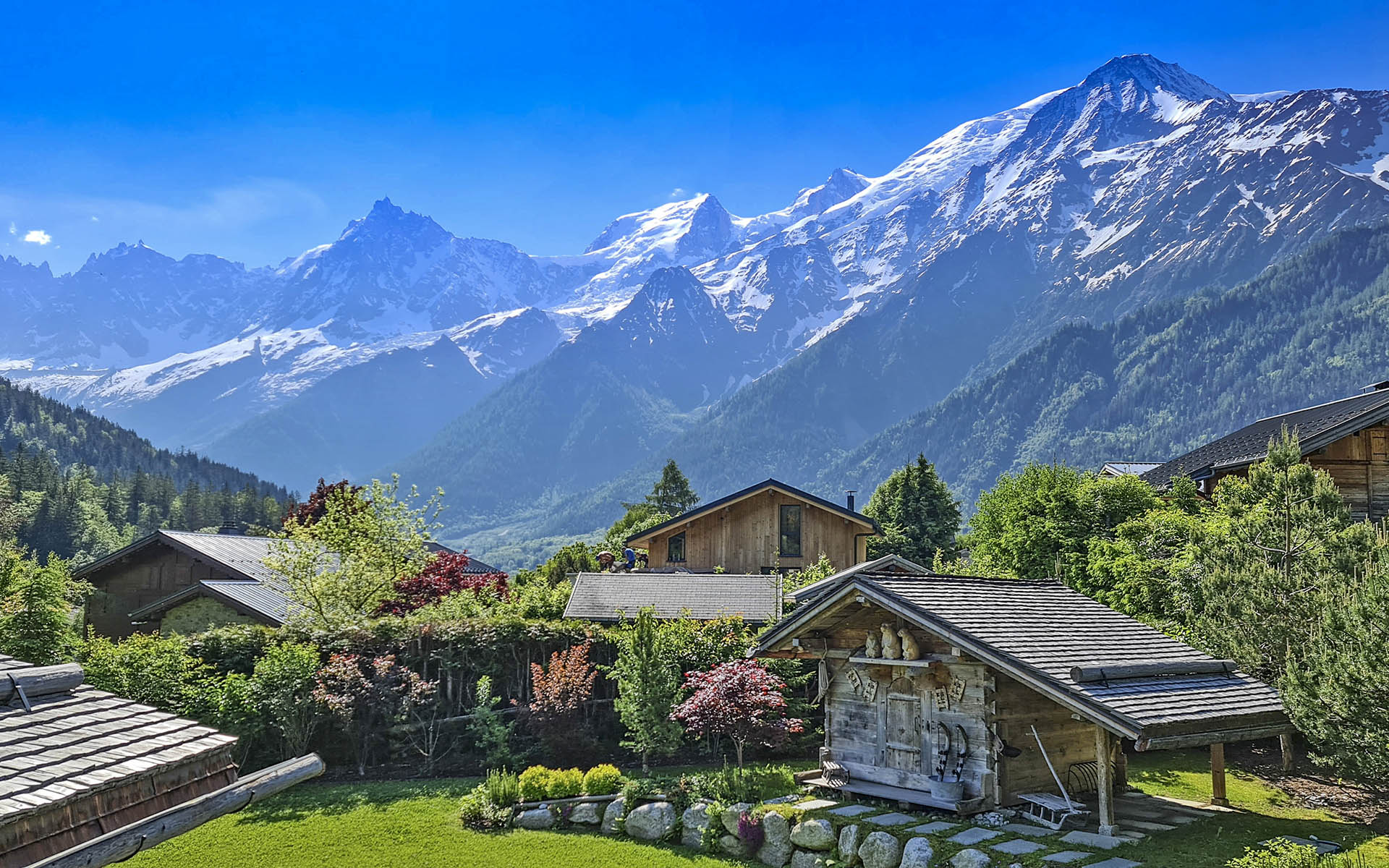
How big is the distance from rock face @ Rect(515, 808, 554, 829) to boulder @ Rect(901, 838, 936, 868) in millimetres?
6764

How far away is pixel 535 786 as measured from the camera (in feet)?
58.1

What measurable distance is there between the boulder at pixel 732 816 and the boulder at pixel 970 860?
4009 millimetres

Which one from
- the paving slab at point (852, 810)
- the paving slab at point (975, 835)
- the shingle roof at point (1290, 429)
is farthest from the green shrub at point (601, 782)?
the shingle roof at point (1290, 429)

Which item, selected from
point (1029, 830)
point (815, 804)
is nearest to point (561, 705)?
point (815, 804)

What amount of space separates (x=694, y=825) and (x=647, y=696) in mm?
3746

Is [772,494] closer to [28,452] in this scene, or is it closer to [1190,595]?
[1190,595]

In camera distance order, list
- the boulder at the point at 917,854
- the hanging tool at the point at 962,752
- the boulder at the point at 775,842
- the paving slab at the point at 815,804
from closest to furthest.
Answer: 1. the boulder at the point at 917,854
2. the boulder at the point at 775,842
3. the hanging tool at the point at 962,752
4. the paving slab at the point at 815,804

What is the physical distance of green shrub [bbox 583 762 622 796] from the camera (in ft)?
57.6

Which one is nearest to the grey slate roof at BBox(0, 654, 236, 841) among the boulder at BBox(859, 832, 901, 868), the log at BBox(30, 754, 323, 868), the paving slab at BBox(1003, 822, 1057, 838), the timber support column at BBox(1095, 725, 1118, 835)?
the log at BBox(30, 754, 323, 868)

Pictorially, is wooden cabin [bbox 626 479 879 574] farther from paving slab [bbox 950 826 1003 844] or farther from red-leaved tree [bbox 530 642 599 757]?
paving slab [bbox 950 826 1003 844]

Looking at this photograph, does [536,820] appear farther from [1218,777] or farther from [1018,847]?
[1218,777]

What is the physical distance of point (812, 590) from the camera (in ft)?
76.2

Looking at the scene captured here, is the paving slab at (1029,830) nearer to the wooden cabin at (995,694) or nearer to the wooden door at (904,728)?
Answer: the wooden cabin at (995,694)

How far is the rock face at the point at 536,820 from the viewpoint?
16.9 meters
